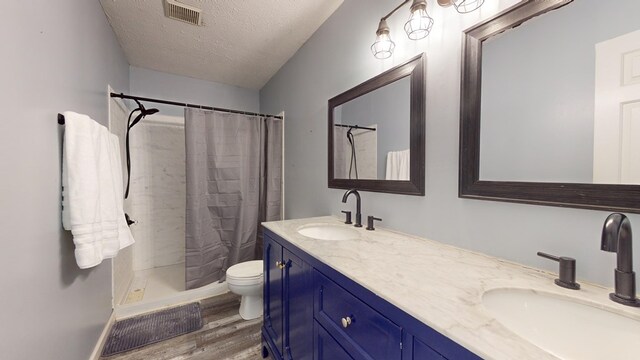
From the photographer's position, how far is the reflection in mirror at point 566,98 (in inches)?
25.4

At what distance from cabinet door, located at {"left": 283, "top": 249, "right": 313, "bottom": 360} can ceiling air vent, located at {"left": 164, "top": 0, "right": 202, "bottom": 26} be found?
185cm

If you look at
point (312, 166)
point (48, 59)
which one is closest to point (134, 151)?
point (48, 59)

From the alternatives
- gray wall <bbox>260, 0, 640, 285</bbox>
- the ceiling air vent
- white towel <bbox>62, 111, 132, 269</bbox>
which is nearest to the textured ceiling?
the ceiling air vent

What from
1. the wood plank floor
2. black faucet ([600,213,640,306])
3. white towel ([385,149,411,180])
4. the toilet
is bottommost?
the wood plank floor

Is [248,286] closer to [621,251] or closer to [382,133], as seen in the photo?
[382,133]

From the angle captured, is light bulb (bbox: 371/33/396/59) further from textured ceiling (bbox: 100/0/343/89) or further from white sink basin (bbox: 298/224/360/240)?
white sink basin (bbox: 298/224/360/240)

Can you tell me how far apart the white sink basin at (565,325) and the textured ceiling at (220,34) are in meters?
1.99

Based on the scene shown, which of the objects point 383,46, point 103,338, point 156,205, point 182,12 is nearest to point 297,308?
point 383,46

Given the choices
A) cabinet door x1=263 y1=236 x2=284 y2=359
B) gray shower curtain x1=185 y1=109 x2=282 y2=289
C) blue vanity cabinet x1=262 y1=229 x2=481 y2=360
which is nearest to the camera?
blue vanity cabinet x1=262 y1=229 x2=481 y2=360

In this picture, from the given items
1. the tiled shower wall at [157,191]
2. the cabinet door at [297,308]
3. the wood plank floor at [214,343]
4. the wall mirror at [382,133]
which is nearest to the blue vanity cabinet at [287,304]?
the cabinet door at [297,308]

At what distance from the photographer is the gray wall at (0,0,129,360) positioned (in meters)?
0.75

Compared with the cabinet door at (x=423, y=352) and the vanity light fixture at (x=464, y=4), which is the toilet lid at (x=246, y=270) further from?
the vanity light fixture at (x=464, y=4)

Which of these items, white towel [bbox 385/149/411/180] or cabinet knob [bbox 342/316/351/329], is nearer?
cabinet knob [bbox 342/316/351/329]

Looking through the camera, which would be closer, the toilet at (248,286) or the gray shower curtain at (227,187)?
the toilet at (248,286)
